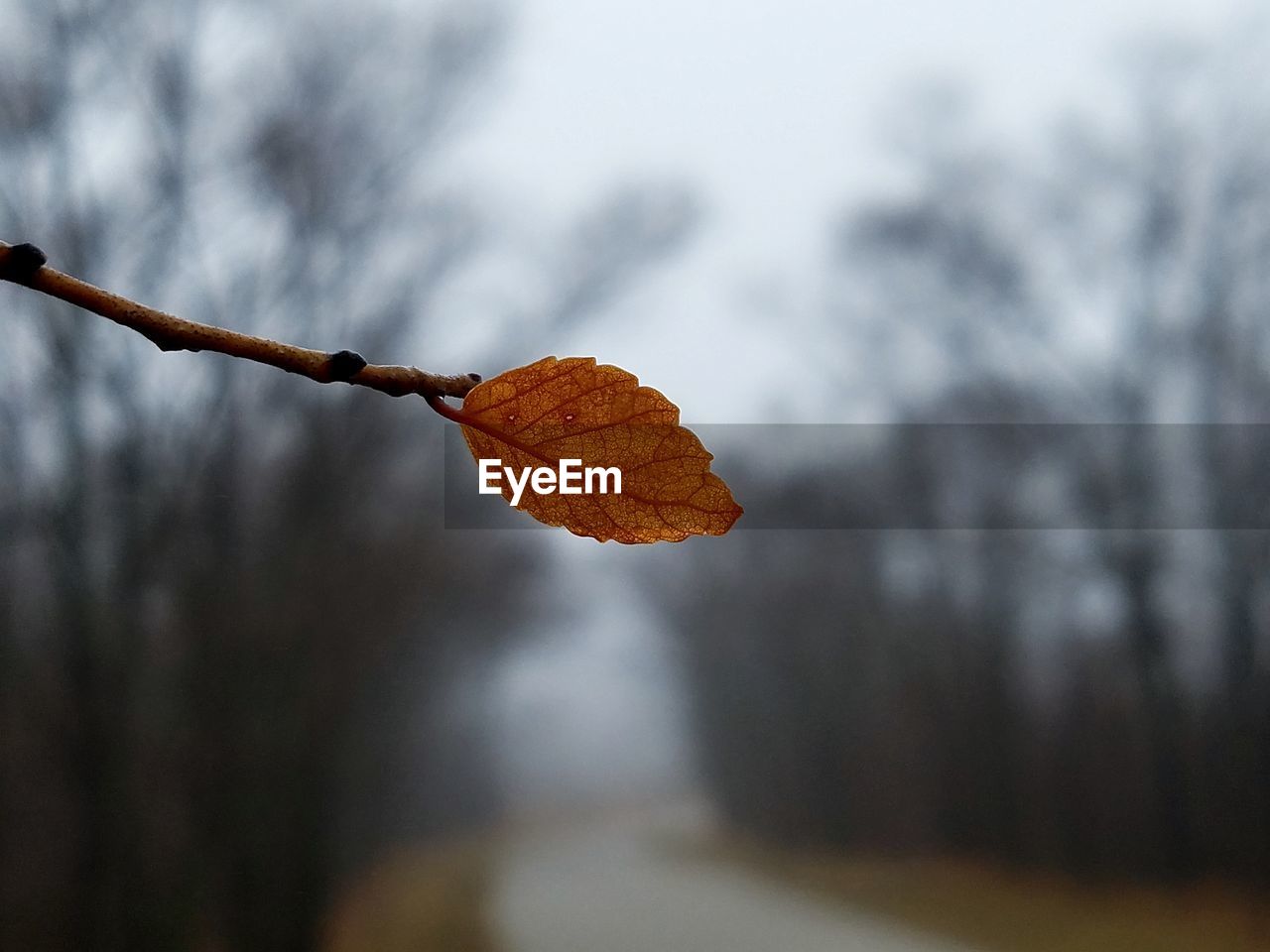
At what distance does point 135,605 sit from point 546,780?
65 centimetres

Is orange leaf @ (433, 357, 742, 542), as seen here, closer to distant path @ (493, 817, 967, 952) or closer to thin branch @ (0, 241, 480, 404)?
thin branch @ (0, 241, 480, 404)

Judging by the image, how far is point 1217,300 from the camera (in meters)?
1.53

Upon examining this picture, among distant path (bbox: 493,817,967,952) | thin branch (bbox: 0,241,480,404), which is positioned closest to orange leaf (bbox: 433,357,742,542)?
thin branch (bbox: 0,241,480,404)

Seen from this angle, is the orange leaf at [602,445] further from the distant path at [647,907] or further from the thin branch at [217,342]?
the distant path at [647,907]

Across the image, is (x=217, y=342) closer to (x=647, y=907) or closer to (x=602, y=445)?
(x=602, y=445)

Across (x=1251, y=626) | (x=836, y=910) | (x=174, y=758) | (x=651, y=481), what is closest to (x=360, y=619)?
(x=174, y=758)

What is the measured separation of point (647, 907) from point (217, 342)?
5.97 feet

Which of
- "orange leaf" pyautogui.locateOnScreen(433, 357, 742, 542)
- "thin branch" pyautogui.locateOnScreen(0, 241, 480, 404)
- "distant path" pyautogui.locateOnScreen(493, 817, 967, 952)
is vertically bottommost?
"distant path" pyautogui.locateOnScreen(493, 817, 967, 952)

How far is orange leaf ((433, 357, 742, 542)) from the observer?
0.19ft

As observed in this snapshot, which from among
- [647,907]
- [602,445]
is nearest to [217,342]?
[602,445]

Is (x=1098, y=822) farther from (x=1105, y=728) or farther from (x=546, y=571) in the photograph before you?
(x=546, y=571)

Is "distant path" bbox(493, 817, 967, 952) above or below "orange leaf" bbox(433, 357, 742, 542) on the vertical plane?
below

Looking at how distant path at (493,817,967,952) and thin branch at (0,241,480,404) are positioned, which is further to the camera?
distant path at (493,817,967,952)

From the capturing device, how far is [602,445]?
58 millimetres
